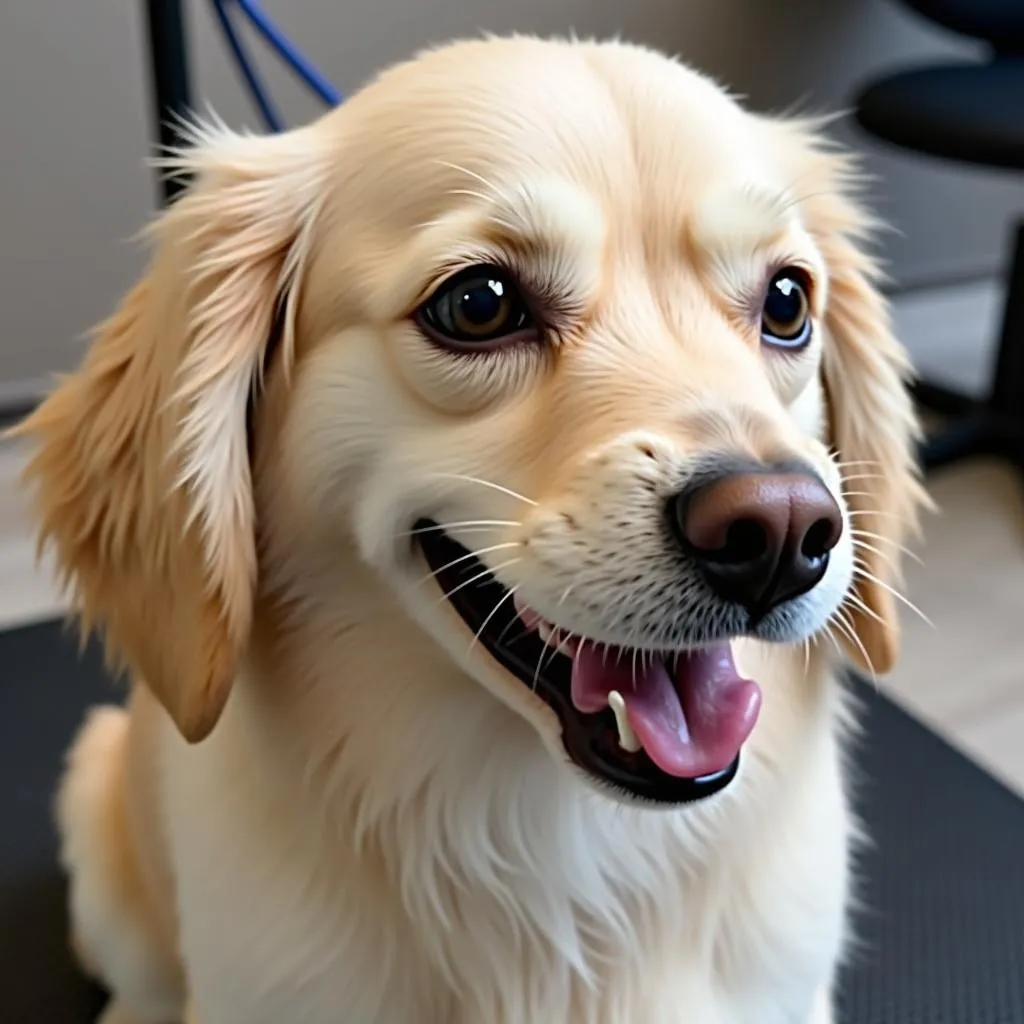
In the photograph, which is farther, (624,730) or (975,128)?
(975,128)

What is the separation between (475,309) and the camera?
0.83 metres

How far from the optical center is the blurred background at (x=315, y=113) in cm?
207

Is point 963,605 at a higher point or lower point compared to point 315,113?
lower

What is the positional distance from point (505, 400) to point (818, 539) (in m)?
0.21

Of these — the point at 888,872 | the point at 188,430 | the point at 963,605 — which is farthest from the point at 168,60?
the point at 963,605

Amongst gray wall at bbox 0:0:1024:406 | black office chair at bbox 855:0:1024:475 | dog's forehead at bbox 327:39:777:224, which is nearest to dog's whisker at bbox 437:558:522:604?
dog's forehead at bbox 327:39:777:224

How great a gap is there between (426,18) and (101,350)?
5.51 ft

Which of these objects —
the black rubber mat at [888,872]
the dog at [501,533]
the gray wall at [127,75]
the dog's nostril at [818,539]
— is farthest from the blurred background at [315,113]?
the dog's nostril at [818,539]

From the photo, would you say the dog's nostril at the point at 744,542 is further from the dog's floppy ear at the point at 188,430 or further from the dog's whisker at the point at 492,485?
the dog's floppy ear at the point at 188,430

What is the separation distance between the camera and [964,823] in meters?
1.62

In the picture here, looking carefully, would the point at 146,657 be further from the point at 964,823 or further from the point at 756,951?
the point at 964,823

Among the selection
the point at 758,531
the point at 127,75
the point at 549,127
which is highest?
the point at 549,127

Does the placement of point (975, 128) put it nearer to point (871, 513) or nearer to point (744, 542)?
point (871, 513)

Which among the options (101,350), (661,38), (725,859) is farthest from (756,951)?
(661,38)
